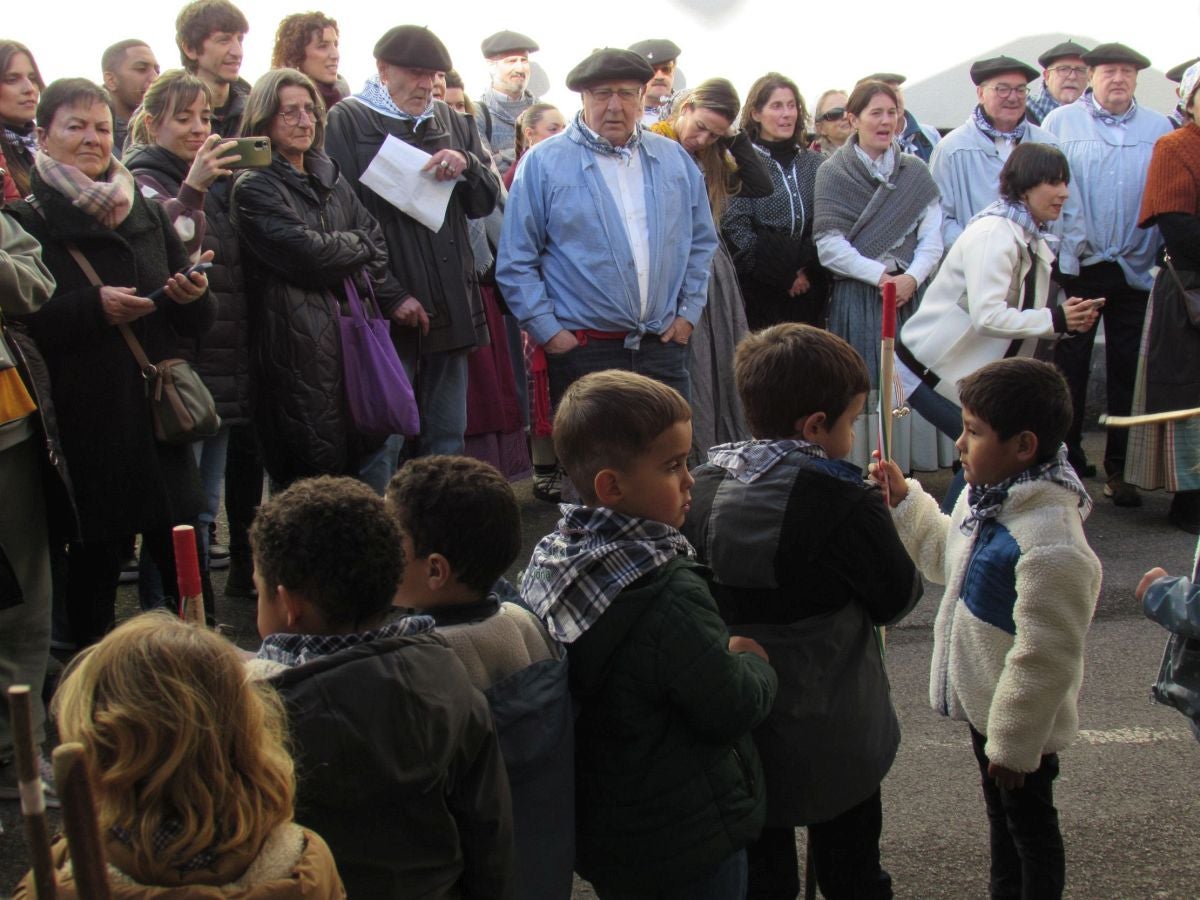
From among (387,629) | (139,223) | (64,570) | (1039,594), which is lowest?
(64,570)

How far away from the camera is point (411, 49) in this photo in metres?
5.48

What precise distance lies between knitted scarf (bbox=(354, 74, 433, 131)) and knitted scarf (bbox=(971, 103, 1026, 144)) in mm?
3043

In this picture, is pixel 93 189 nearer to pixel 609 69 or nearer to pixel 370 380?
pixel 370 380

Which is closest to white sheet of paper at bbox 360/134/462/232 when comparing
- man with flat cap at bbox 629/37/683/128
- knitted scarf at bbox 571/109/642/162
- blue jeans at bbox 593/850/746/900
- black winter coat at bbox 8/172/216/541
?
knitted scarf at bbox 571/109/642/162

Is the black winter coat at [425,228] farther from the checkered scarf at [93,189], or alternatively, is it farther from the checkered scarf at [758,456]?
the checkered scarf at [758,456]

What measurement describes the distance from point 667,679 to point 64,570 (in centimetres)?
281

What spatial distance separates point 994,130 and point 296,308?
13.0ft

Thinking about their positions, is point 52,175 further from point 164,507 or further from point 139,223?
point 164,507

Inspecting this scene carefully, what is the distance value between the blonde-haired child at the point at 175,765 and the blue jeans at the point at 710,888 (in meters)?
0.91

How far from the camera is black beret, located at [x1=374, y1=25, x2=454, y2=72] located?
5.49 meters

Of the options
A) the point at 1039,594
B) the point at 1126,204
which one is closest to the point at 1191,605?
the point at 1039,594

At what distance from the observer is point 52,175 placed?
394cm

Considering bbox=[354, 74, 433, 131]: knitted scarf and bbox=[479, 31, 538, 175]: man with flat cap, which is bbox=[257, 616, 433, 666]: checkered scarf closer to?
bbox=[354, 74, 433, 131]: knitted scarf

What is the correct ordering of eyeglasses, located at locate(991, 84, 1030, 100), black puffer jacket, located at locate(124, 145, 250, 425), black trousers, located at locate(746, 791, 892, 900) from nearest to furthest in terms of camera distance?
black trousers, located at locate(746, 791, 892, 900)
black puffer jacket, located at locate(124, 145, 250, 425)
eyeglasses, located at locate(991, 84, 1030, 100)
